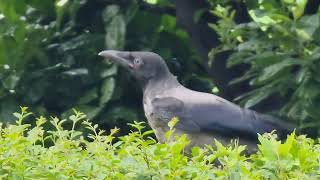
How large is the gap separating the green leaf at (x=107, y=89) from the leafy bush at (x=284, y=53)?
112 cm

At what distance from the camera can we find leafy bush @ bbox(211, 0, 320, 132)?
741 cm

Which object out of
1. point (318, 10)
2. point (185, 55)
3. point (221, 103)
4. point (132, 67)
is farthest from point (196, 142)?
point (185, 55)

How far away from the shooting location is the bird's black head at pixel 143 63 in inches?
297

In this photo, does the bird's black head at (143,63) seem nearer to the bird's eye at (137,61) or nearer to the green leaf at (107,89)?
the bird's eye at (137,61)

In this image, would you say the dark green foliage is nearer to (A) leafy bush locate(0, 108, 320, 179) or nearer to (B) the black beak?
(B) the black beak

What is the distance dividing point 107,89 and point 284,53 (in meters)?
1.67

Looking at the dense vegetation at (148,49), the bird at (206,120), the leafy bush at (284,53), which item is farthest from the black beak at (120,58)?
the leafy bush at (284,53)

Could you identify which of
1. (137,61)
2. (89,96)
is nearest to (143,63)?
(137,61)

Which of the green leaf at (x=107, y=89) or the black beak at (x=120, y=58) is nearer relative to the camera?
the black beak at (x=120, y=58)

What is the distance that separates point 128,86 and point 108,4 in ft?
2.46

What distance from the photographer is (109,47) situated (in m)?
8.49

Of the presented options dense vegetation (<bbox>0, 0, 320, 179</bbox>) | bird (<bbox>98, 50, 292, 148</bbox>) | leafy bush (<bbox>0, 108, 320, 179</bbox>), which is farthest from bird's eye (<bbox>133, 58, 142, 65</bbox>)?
leafy bush (<bbox>0, 108, 320, 179</bbox>)

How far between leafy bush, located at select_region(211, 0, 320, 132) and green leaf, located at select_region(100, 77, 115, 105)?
112 centimetres

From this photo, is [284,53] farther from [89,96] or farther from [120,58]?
[89,96]
